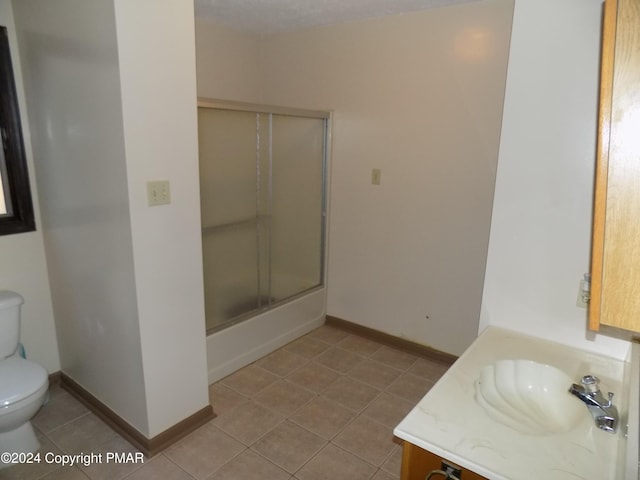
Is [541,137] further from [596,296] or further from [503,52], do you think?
[503,52]

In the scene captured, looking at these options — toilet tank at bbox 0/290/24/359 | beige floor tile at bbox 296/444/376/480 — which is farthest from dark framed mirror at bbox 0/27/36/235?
beige floor tile at bbox 296/444/376/480

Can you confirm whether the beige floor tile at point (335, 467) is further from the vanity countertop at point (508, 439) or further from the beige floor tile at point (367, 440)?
the vanity countertop at point (508, 439)

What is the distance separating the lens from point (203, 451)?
200 centimetres

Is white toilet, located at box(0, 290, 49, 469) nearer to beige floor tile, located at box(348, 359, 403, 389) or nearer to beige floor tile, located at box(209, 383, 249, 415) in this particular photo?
beige floor tile, located at box(209, 383, 249, 415)

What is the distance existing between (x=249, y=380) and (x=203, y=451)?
0.63 meters

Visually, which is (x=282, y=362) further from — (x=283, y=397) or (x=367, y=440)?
(x=367, y=440)

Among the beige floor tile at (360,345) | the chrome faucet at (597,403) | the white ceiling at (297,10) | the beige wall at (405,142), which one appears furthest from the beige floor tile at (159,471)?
the white ceiling at (297,10)

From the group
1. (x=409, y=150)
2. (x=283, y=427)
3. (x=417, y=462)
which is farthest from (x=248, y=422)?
(x=409, y=150)

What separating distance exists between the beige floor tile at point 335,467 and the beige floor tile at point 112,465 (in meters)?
0.77

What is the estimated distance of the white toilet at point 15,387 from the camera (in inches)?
70.2

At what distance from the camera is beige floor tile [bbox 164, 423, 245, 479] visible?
1894 mm

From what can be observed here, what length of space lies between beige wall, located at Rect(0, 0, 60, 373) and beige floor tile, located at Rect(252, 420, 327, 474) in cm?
139

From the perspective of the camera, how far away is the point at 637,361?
3.65ft

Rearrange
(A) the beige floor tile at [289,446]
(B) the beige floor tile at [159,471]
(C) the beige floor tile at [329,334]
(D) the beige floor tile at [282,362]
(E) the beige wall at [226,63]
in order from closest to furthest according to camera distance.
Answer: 1. (B) the beige floor tile at [159,471]
2. (A) the beige floor tile at [289,446]
3. (D) the beige floor tile at [282,362]
4. (E) the beige wall at [226,63]
5. (C) the beige floor tile at [329,334]
